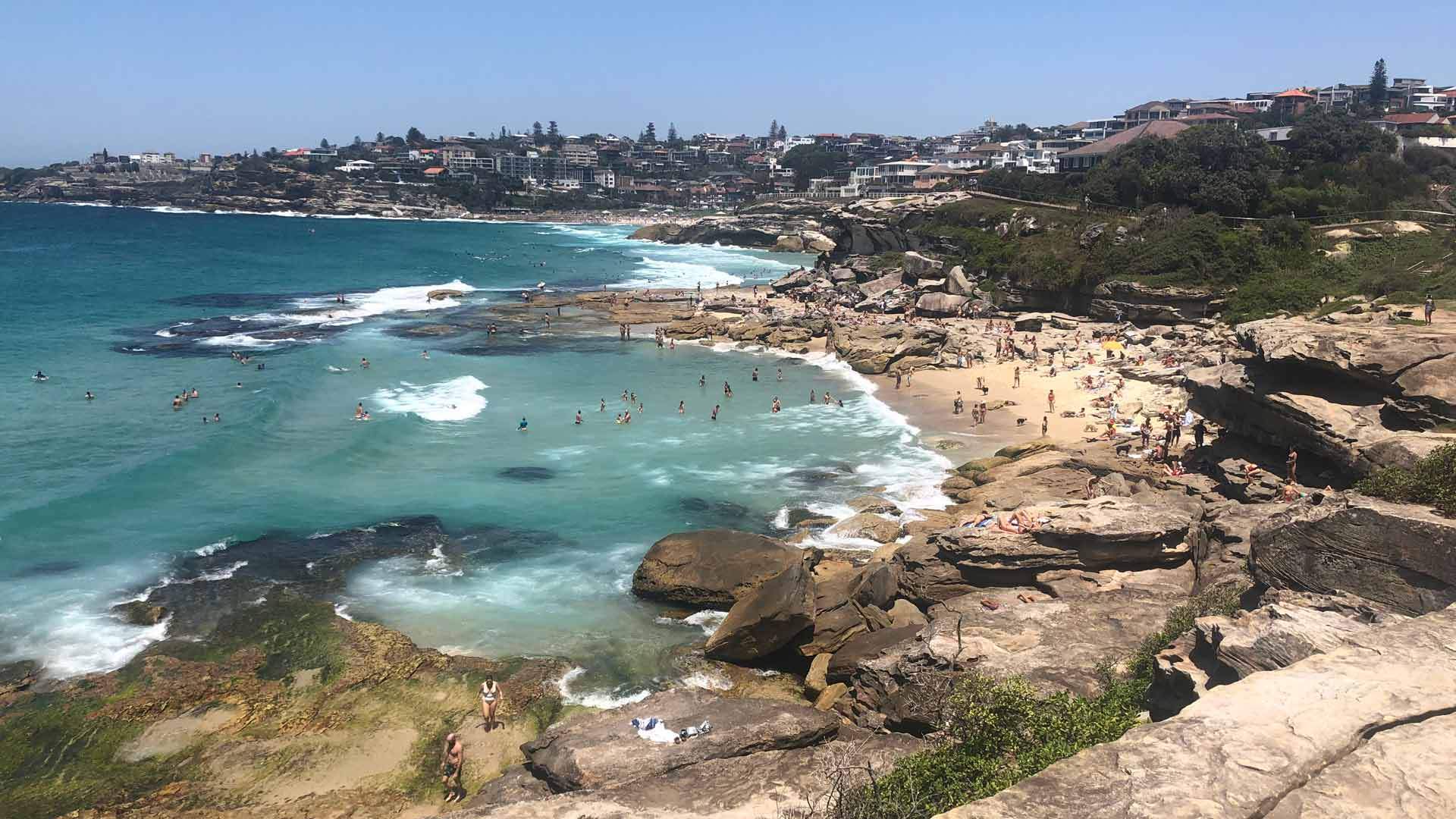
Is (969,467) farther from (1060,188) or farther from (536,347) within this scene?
(1060,188)

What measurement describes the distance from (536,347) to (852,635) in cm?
3796

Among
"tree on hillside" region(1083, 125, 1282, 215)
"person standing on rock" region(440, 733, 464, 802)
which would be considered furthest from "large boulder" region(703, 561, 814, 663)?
"tree on hillside" region(1083, 125, 1282, 215)

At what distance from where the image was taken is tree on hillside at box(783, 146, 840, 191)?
566 ft

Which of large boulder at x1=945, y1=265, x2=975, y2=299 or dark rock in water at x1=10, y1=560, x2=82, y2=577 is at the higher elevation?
large boulder at x1=945, y1=265, x2=975, y2=299

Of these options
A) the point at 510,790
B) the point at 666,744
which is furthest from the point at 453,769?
the point at 666,744

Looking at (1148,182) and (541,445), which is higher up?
(1148,182)

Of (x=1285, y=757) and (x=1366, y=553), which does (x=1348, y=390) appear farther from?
(x=1285, y=757)

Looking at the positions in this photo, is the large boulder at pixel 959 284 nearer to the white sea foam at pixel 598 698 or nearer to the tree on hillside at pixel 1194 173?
the tree on hillside at pixel 1194 173

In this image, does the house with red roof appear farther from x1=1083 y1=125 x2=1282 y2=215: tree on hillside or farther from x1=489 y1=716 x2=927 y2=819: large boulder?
x1=489 y1=716 x2=927 y2=819: large boulder

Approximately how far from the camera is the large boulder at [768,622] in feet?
55.7

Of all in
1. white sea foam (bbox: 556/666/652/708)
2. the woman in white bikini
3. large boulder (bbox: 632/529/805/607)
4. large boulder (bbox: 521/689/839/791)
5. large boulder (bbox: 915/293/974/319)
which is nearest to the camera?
large boulder (bbox: 521/689/839/791)

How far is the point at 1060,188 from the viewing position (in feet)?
232

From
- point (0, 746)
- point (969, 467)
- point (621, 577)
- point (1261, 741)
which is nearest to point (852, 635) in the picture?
point (621, 577)

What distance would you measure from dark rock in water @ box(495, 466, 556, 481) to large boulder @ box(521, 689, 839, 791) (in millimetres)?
14866
